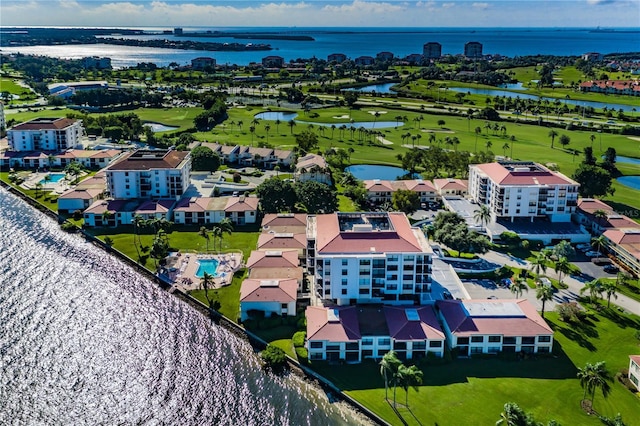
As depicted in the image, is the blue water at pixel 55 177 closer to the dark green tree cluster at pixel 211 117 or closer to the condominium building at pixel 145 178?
the condominium building at pixel 145 178

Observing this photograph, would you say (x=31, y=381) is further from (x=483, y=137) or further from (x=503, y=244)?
(x=483, y=137)

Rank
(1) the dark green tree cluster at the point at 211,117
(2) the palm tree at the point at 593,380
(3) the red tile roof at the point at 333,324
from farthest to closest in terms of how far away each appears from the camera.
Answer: (1) the dark green tree cluster at the point at 211,117
(3) the red tile roof at the point at 333,324
(2) the palm tree at the point at 593,380

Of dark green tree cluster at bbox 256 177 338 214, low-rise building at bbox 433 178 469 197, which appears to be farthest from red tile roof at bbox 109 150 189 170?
low-rise building at bbox 433 178 469 197

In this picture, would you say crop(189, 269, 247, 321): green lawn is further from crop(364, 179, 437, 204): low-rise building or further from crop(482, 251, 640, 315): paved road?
crop(364, 179, 437, 204): low-rise building

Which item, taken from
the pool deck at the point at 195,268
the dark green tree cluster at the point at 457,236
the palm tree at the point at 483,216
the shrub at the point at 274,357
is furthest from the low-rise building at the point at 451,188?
the shrub at the point at 274,357

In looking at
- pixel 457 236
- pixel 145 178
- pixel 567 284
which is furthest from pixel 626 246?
pixel 145 178

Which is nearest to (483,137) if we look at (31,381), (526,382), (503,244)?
(503,244)
